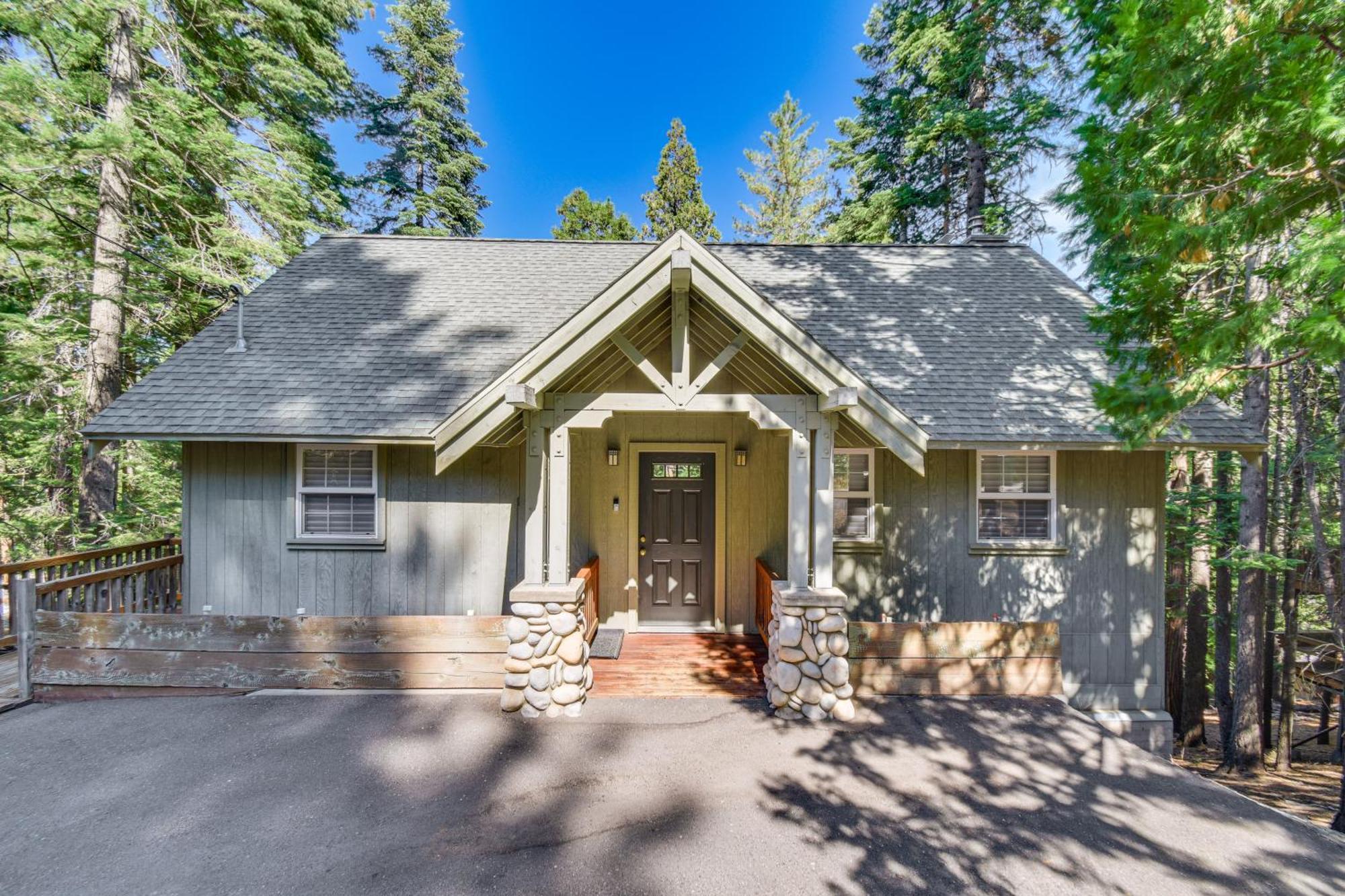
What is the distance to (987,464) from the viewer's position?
6.05 meters

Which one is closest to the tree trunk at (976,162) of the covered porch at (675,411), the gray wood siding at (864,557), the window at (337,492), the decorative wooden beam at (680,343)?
the gray wood siding at (864,557)

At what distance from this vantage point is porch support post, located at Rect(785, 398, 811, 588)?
15.4 ft

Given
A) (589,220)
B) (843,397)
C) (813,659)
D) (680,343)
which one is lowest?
(813,659)

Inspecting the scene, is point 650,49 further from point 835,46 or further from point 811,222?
point 811,222

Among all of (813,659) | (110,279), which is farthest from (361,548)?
(110,279)

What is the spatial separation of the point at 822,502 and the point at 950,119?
1217cm

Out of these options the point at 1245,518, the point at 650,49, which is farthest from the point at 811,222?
the point at 1245,518

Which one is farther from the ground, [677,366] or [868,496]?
[677,366]

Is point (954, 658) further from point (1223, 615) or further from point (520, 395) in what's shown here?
point (1223, 615)

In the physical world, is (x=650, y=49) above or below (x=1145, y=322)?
above

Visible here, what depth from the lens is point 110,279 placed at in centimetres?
886

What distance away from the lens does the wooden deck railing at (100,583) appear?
208 inches

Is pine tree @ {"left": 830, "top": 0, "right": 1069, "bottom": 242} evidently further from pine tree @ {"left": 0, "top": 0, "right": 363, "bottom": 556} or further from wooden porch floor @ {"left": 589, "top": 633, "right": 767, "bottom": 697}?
pine tree @ {"left": 0, "top": 0, "right": 363, "bottom": 556}

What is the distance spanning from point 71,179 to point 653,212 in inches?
598
